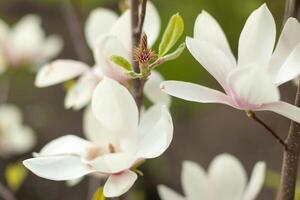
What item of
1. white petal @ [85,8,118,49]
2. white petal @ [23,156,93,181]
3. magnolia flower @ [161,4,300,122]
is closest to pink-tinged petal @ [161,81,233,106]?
magnolia flower @ [161,4,300,122]

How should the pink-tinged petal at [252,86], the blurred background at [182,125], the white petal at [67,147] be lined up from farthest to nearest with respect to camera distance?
the blurred background at [182,125]
the white petal at [67,147]
the pink-tinged petal at [252,86]

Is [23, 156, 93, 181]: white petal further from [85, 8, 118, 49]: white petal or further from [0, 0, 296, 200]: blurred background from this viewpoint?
[0, 0, 296, 200]: blurred background

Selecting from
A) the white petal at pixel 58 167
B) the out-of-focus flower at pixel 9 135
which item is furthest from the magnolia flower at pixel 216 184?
the out-of-focus flower at pixel 9 135

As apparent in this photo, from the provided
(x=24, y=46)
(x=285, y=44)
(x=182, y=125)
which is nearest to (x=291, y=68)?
(x=285, y=44)

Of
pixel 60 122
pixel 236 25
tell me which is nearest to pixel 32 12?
Answer: pixel 60 122

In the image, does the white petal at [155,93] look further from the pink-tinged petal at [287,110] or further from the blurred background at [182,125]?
the blurred background at [182,125]

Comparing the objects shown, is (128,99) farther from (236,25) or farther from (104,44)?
(236,25)

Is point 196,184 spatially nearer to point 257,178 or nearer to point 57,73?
point 257,178
